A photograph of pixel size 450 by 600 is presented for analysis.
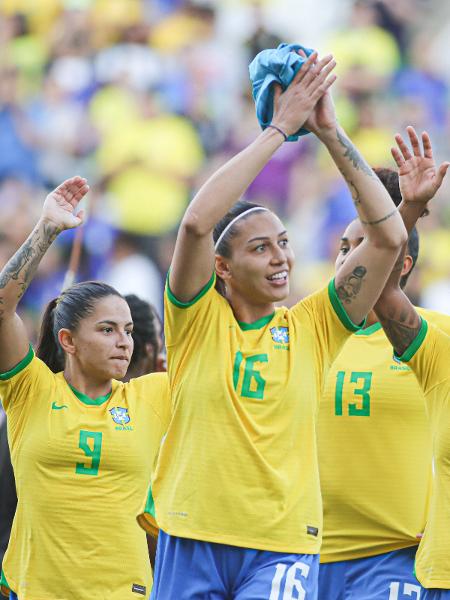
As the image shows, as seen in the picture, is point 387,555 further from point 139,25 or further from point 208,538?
point 139,25

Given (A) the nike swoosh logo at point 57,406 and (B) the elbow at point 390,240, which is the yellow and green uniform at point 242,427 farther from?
(A) the nike swoosh logo at point 57,406

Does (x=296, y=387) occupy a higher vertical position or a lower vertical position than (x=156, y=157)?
lower

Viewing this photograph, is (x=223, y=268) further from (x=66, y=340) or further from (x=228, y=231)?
(x=66, y=340)

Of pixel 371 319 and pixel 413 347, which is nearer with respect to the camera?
pixel 413 347

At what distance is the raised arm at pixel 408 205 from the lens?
4.95m

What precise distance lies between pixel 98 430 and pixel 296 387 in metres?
1.23

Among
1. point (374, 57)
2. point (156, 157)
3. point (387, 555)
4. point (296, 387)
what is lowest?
point (387, 555)

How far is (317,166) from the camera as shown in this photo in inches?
506

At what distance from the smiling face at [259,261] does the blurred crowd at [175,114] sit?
7593mm

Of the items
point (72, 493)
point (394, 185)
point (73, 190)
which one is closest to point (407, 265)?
point (394, 185)

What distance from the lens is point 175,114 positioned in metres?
13.4

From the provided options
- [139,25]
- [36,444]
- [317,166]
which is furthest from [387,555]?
[139,25]

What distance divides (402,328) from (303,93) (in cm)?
116

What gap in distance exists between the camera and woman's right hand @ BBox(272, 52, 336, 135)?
4391mm
